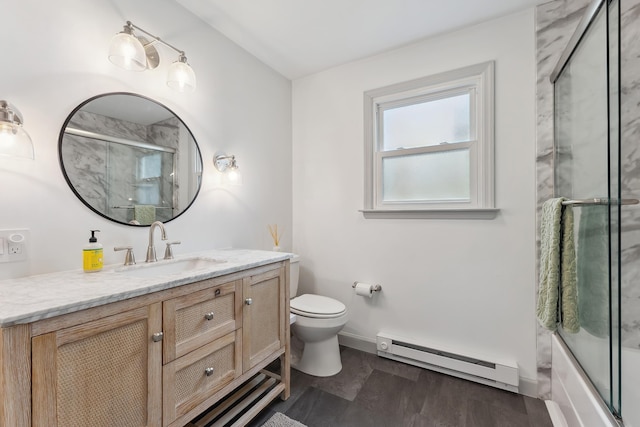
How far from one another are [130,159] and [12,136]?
491mm

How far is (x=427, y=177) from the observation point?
6.93 ft

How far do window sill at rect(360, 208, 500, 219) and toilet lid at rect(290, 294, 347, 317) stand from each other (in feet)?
2.45

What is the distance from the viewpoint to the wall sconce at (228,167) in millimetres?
1902

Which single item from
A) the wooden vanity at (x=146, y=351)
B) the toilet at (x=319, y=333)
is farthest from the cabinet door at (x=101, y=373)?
the toilet at (x=319, y=333)

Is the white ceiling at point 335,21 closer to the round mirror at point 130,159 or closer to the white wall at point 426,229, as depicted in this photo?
the white wall at point 426,229

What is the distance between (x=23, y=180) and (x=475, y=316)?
254 cm

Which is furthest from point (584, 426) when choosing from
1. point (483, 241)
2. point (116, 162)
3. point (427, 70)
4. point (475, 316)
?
point (116, 162)

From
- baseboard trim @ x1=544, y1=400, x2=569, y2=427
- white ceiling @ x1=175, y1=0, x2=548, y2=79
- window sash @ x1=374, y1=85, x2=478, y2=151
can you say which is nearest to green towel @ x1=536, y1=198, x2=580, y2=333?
baseboard trim @ x1=544, y1=400, x2=569, y2=427

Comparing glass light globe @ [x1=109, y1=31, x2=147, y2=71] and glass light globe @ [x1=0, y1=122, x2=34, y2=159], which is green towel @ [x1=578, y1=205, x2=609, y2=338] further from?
glass light globe @ [x1=0, y1=122, x2=34, y2=159]

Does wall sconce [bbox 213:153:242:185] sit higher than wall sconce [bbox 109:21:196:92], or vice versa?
wall sconce [bbox 109:21:196:92]

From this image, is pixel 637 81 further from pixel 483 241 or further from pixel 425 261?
pixel 425 261

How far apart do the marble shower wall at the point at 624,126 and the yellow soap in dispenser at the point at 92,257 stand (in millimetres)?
2398

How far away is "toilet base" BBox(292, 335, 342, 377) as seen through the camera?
76.0 inches

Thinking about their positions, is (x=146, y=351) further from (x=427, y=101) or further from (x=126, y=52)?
(x=427, y=101)
